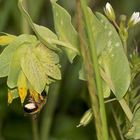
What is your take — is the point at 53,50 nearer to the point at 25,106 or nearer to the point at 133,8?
the point at 25,106

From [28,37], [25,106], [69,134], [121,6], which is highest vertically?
[28,37]

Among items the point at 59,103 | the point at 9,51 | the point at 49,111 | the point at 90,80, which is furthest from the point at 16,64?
the point at 59,103

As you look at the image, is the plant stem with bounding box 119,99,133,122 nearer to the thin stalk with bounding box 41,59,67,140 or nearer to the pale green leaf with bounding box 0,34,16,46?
the pale green leaf with bounding box 0,34,16,46

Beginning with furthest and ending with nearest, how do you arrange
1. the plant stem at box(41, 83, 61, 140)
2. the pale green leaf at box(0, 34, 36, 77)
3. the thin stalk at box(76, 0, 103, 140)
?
the plant stem at box(41, 83, 61, 140) → the pale green leaf at box(0, 34, 36, 77) → the thin stalk at box(76, 0, 103, 140)

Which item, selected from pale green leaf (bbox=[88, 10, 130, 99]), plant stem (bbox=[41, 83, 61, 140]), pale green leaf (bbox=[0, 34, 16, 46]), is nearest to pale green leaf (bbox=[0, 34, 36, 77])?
pale green leaf (bbox=[0, 34, 16, 46])

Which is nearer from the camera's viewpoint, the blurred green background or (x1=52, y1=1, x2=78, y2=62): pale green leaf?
(x1=52, y1=1, x2=78, y2=62): pale green leaf

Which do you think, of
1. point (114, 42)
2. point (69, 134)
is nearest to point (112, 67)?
point (114, 42)

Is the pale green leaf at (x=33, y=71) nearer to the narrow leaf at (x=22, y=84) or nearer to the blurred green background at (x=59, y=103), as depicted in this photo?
the narrow leaf at (x=22, y=84)

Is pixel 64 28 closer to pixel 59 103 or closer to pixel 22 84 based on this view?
pixel 22 84
